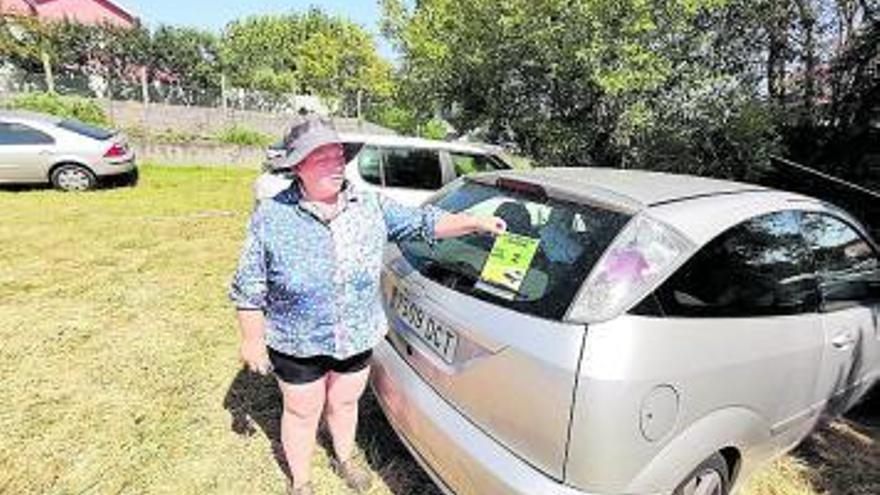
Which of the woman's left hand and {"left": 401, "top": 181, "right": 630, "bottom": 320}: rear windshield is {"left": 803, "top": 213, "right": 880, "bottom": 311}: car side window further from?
the woman's left hand

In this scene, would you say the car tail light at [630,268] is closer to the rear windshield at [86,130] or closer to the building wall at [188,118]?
the rear windshield at [86,130]

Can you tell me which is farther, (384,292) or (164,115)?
(164,115)

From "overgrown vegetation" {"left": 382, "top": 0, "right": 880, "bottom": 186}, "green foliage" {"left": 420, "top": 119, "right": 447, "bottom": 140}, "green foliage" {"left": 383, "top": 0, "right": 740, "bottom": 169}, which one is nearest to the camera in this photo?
"green foliage" {"left": 383, "top": 0, "right": 740, "bottom": 169}

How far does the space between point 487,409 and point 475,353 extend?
202 mm

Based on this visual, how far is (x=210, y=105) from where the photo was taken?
2084 cm

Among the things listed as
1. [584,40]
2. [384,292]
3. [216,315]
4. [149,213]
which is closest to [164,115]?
[149,213]

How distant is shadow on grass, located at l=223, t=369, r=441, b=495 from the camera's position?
11.6ft

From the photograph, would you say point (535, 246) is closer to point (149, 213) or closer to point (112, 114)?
point (149, 213)

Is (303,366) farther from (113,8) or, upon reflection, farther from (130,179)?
(113,8)

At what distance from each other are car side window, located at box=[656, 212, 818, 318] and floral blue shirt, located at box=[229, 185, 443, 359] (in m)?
1.13

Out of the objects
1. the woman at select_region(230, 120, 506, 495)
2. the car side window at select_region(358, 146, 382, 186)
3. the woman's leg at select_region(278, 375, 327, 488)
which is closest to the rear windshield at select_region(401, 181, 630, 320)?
the woman at select_region(230, 120, 506, 495)

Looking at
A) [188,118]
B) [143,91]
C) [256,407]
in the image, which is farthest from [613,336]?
[143,91]

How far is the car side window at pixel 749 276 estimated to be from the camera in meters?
2.61

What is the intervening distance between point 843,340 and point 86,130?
12253mm
